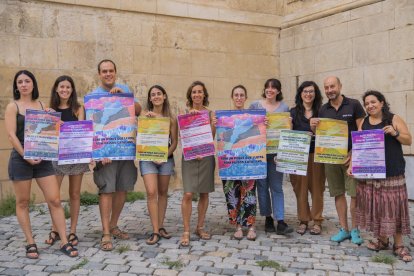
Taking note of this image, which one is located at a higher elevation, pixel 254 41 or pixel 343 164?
pixel 254 41

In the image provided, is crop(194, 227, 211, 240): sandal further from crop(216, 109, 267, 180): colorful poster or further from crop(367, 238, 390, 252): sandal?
crop(367, 238, 390, 252): sandal

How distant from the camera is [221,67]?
8.94 metres

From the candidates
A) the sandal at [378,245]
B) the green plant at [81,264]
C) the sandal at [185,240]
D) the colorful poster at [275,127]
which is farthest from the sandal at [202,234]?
the sandal at [378,245]

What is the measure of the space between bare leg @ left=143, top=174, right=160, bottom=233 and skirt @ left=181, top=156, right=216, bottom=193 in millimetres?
363

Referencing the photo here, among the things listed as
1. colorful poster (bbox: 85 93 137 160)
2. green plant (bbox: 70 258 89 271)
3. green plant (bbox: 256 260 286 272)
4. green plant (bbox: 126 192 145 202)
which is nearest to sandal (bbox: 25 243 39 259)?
green plant (bbox: 70 258 89 271)

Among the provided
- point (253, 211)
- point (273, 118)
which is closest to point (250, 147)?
point (273, 118)

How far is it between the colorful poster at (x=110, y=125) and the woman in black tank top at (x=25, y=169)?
55 centimetres

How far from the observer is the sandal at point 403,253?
15.0ft

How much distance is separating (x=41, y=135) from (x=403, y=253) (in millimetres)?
4000

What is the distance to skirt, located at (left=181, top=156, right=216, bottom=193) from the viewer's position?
5.26 meters

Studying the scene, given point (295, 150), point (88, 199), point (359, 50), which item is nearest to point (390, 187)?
point (295, 150)

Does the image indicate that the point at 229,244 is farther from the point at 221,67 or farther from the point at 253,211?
the point at 221,67

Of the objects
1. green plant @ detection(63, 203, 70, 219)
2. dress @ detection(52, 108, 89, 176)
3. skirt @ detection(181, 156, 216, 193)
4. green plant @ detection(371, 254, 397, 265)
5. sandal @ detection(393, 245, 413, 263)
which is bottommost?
green plant @ detection(371, 254, 397, 265)

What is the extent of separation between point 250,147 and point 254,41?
15.0 feet
